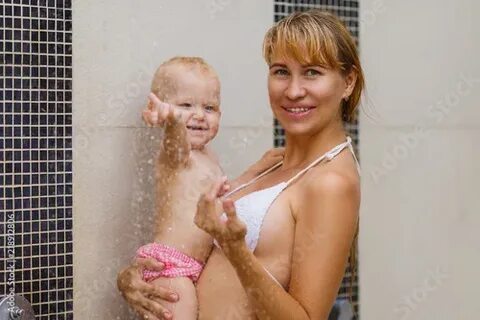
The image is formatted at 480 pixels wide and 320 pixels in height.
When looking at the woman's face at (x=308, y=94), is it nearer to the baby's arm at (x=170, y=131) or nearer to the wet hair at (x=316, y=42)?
the wet hair at (x=316, y=42)

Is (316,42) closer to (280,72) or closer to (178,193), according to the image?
(280,72)

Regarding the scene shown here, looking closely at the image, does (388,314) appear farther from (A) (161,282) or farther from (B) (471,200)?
(A) (161,282)

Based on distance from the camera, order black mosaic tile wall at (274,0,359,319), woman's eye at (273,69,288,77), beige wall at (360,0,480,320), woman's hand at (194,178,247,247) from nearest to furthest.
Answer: woman's hand at (194,178,247,247)
woman's eye at (273,69,288,77)
black mosaic tile wall at (274,0,359,319)
beige wall at (360,0,480,320)

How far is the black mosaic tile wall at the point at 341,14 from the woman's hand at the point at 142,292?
0.47m

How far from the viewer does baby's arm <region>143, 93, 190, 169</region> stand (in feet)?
5.65

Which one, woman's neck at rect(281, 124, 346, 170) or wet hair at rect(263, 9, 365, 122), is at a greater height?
wet hair at rect(263, 9, 365, 122)

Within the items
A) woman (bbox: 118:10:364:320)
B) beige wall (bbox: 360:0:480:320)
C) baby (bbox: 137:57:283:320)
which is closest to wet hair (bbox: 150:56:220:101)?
baby (bbox: 137:57:283:320)

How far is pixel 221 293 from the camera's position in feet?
5.54

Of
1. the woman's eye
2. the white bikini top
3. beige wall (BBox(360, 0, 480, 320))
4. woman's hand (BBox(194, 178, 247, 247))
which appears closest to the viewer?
woman's hand (BBox(194, 178, 247, 247))

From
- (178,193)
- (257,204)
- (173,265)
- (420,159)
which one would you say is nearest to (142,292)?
(173,265)

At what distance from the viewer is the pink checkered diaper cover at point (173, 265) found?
67.3 inches

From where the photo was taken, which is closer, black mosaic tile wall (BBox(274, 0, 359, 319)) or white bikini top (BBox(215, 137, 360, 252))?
white bikini top (BBox(215, 137, 360, 252))

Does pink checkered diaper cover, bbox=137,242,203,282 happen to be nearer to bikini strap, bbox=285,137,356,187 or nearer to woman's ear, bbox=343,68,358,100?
bikini strap, bbox=285,137,356,187

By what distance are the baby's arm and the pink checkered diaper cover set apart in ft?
0.62
